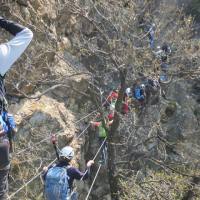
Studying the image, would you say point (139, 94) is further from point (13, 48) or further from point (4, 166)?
point (13, 48)

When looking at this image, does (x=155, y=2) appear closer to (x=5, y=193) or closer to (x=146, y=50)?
(x=146, y=50)

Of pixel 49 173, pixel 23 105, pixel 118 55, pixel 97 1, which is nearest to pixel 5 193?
pixel 49 173

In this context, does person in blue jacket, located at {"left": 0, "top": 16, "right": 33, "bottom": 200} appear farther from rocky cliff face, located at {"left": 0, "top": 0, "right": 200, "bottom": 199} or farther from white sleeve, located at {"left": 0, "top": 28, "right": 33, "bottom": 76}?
rocky cliff face, located at {"left": 0, "top": 0, "right": 200, "bottom": 199}

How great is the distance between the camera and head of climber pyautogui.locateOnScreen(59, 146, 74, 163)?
6.30 m

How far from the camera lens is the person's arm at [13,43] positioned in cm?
348

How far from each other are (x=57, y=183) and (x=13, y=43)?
3.18 metres

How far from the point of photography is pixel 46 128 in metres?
13.7

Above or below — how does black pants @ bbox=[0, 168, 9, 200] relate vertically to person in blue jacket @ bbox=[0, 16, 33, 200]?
below

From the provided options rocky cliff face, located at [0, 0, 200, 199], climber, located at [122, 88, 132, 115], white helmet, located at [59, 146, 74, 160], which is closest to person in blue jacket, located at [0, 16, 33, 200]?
white helmet, located at [59, 146, 74, 160]

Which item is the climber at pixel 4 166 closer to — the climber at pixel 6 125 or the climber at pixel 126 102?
the climber at pixel 6 125

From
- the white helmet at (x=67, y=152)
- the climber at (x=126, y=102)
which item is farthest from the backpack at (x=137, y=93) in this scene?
the white helmet at (x=67, y=152)

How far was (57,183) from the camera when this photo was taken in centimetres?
627

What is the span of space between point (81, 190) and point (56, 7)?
5815mm

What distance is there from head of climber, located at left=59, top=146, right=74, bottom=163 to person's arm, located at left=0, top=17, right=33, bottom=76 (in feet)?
9.51
